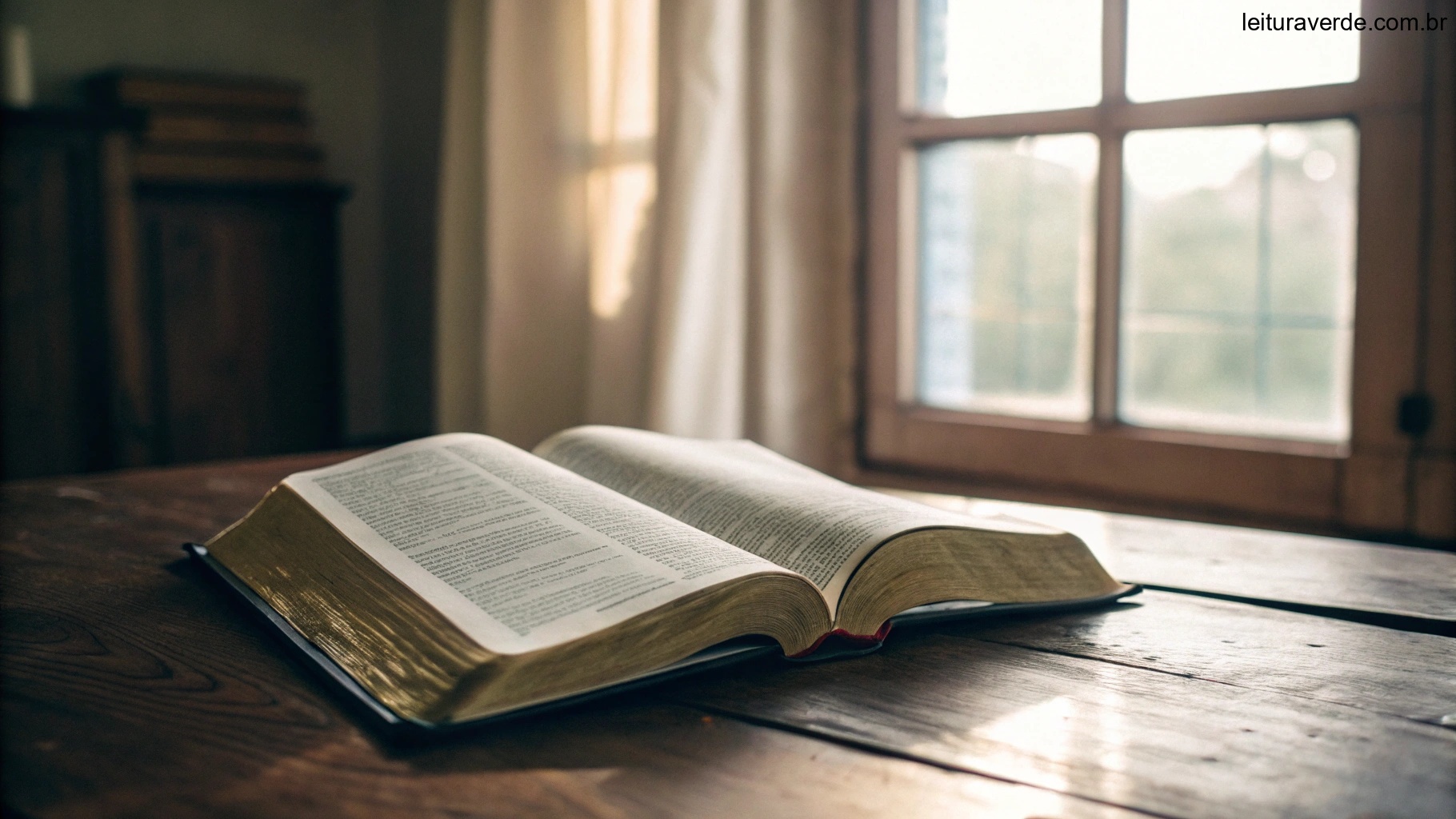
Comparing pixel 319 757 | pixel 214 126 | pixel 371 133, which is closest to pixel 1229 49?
pixel 319 757

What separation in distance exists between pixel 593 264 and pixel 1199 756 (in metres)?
1.72

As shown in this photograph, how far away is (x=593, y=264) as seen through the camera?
80.9 inches

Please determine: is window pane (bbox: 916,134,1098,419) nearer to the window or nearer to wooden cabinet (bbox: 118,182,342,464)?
the window

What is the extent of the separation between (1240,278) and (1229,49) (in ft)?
1.00

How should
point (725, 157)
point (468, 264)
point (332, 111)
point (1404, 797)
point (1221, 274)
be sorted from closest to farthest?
point (1404, 797) → point (1221, 274) → point (725, 157) → point (468, 264) → point (332, 111)

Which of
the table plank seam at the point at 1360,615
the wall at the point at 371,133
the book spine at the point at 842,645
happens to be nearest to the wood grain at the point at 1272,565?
the table plank seam at the point at 1360,615

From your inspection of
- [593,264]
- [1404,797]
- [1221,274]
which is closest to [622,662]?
[1404,797]

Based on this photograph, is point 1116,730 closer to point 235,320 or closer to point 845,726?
point 845,726

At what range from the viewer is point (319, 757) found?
0.43 meters

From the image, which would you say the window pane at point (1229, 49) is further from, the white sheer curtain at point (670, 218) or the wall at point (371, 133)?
the wall at point (371, 133)

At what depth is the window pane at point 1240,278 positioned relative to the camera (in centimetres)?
145

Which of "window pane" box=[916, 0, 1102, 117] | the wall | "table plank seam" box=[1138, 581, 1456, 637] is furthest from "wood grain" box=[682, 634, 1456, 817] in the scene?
the wall

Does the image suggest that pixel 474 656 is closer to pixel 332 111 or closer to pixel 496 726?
pixel 496 726

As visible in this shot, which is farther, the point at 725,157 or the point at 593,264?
the point at 593,264
